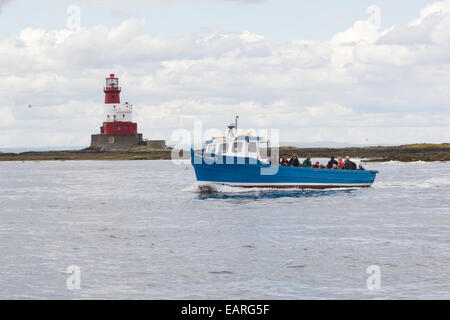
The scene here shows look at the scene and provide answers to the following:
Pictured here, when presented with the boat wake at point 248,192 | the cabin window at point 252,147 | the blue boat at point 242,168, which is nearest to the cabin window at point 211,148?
the blue boat at point 242,168

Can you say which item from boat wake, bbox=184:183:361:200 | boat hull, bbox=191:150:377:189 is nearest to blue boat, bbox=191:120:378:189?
boat hull, bbox=191:150:377:189

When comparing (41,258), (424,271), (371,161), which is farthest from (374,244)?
(371,161)

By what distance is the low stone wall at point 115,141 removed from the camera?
117875 mm

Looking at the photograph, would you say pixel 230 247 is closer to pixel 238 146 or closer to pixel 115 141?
pixel 238 146

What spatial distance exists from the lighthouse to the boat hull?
72951mm

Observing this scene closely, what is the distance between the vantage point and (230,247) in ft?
69.2

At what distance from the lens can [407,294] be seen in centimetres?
1464

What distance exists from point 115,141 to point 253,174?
81.7m

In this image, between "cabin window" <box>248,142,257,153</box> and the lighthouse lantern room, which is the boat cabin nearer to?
"cabin window" <box>248,142,257,153</box>

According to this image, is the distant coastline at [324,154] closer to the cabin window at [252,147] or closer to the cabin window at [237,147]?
the cabin window at [252,147]

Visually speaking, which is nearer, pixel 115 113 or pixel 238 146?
pixel 238 146

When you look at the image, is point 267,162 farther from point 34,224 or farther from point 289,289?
point 289,289

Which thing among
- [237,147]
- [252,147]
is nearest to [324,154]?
[252,147]

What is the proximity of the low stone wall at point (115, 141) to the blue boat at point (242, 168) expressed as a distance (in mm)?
79030
